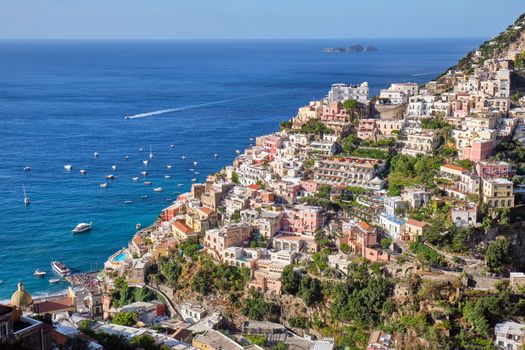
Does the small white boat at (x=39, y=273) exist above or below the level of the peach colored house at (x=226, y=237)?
below

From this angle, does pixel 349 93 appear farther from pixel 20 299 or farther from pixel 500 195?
pixel 20 299

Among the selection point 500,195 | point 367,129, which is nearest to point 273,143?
point 367,129

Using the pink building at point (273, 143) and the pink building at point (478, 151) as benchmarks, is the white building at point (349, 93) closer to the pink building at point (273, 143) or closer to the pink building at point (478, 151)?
the pink building at point (273, 143)

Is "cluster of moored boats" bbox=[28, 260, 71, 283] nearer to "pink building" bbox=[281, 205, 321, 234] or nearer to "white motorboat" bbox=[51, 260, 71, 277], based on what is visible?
"white motorboat" bbox=[51, 260, 71, 277]

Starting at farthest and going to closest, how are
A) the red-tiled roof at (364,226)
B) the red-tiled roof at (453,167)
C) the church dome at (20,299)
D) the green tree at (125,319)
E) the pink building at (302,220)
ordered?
the red-tiled roof at (453,167), the pink building at (302,220), the red-tiled roof at (364,226), the green tree at (125,319), the church dome at (20,299)

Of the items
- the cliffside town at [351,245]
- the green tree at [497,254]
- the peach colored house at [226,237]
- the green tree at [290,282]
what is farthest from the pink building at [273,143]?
the green tree at [497,254]

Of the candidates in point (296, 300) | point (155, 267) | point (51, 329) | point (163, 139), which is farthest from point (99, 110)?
point (51, 329)
